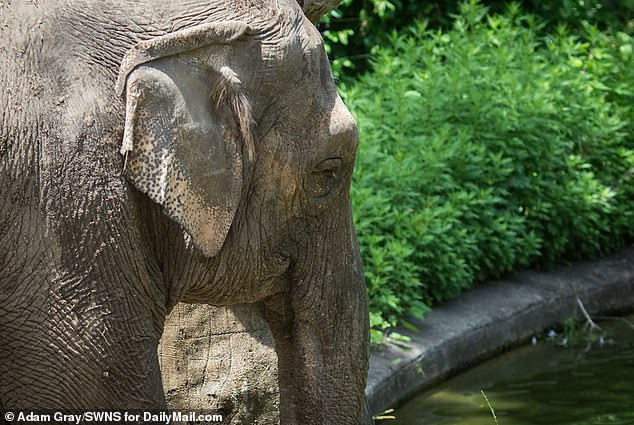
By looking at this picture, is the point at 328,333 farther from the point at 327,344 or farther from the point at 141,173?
the point at 141,173

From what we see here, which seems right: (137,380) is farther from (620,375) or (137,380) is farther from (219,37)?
(620,375)

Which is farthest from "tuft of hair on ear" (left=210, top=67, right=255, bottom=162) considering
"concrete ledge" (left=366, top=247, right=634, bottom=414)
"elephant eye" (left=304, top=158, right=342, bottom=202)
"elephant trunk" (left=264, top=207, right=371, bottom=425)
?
"concrete ledge" (left=366, top=247, right=634, bottom=414)

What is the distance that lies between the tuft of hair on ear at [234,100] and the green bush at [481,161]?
3095 millimetres

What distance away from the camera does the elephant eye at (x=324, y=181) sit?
4.00 meters

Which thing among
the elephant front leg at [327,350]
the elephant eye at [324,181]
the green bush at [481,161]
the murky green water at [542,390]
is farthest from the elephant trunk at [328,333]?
the green bush at [481,161]

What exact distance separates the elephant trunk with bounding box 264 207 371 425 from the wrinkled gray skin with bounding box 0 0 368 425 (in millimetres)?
49

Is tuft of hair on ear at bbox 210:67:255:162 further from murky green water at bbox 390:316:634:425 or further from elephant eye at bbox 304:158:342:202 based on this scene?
murky green water at bbox 390:316:634:425

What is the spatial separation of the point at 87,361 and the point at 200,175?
0.55 m

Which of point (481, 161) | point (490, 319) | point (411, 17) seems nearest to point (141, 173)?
point (490, 319)

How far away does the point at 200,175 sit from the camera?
3.74 m

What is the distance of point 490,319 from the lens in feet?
25.2

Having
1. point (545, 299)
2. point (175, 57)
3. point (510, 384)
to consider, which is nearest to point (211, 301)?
point (175, 57)

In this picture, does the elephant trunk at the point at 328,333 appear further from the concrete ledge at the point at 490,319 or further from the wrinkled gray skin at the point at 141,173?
the concrete ledge at the point at 490,319

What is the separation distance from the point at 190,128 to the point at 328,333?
79 cm
